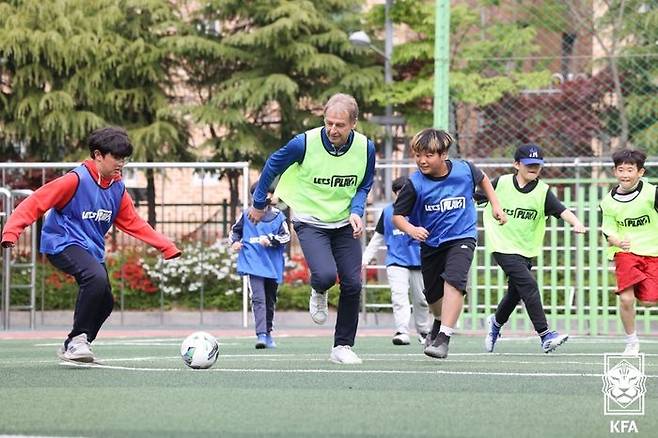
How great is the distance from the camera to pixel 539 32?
2156 centimetres

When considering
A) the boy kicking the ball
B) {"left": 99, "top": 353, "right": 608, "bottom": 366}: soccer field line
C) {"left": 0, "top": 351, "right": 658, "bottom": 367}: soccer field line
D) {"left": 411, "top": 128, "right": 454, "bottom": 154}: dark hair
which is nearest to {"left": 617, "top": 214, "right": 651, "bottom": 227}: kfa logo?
{"left": 0, "top": 351, "right": 658, "bottom": 367}: soccer field line

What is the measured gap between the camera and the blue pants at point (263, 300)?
12.9 m

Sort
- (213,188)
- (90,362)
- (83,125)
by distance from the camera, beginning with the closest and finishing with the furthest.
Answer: (90,362)
(213,188)
(83,125)

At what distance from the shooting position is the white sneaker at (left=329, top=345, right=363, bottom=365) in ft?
30.5

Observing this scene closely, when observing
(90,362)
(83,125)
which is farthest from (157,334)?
(90,362)

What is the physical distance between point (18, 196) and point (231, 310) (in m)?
3.63

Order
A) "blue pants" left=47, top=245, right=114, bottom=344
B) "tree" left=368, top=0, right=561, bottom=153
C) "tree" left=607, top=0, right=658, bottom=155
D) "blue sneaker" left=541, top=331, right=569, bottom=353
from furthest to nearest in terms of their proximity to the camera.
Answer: "tree" left=368, top=0, right=561, bottom=153 → "tree" left=607, top=0, right=658, bottom=155 → "blue sneaker" left=541, top=331, right=569, bottom=353 → "blue pants" left=47, top=245, right=114, bottom=344

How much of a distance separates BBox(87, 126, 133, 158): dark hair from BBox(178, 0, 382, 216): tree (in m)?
13.9

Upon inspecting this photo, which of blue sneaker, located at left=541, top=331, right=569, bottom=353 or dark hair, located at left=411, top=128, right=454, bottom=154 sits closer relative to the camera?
dark hair, located at left=411, top=128, right=454, bottom=154

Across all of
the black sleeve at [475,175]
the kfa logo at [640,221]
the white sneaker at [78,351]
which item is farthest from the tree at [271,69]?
the white sneaker at [78,351]

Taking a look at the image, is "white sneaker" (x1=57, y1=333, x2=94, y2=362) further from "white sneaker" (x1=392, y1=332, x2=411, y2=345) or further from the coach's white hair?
"white sneaker" (x1=392, y1=332, x2=411, y2=345)

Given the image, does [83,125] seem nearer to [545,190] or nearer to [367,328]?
[367,328]

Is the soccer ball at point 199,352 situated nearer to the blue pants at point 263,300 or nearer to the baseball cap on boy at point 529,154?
the baseball cap on boy at point 529,154

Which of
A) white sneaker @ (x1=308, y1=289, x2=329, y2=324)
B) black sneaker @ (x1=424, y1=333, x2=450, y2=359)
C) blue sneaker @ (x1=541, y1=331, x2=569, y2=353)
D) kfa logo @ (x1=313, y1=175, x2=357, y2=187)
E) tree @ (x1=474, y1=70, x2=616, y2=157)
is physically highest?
tree @ (x1=474, y1=70, x2=616, y2=157)
